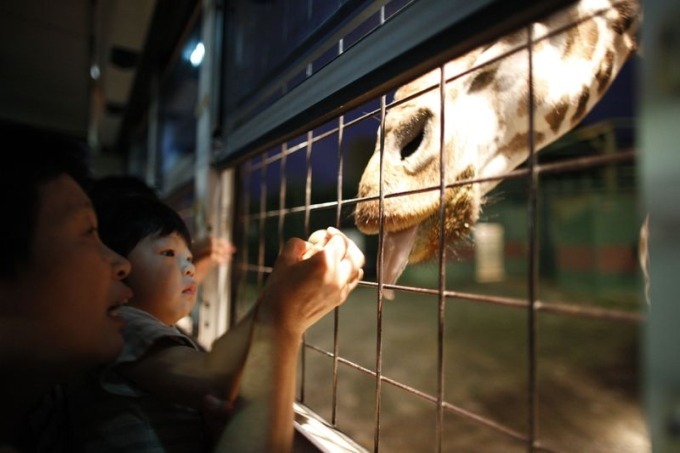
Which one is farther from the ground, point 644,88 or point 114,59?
point 114,59

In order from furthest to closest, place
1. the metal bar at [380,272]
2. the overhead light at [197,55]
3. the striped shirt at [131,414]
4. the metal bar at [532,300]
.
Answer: the overhead light at [197,55] < the metal bar at [380,272] < the striped shirt at [131,414] < the metal bar at [532,300]

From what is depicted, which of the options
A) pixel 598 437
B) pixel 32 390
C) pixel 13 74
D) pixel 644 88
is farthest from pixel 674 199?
pixel 598 437

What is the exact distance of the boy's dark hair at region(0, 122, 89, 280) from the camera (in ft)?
2.06

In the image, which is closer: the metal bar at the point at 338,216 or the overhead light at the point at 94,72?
the metal bar at the point at 338,216

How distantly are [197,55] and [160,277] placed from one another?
1.70 meters

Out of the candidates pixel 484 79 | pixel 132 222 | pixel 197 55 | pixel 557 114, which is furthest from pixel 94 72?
pixel 557 114

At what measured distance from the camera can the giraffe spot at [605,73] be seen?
1219mm

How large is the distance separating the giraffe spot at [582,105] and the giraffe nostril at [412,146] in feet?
1.85

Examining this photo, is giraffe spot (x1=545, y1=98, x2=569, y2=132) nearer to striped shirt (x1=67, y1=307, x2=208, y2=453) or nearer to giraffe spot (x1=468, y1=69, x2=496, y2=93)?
giraffe spot (x1=468, y1=69, x2=496, y2=93)

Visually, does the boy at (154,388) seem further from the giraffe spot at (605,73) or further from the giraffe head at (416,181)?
the giraffe spot at (605,73)

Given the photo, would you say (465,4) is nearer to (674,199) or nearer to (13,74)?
(674,199)

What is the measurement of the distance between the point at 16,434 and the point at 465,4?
1.01 m

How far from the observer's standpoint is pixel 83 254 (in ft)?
2.21

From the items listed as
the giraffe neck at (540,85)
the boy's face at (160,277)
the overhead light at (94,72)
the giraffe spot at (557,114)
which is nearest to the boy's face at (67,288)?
the boy's face at (160,277)
